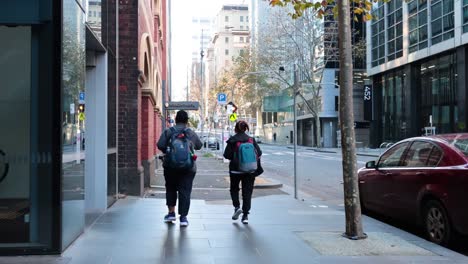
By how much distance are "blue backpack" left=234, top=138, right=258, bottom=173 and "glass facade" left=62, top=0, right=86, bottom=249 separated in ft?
8.04

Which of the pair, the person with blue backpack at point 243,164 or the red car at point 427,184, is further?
the person with blue backpack at point 243,164

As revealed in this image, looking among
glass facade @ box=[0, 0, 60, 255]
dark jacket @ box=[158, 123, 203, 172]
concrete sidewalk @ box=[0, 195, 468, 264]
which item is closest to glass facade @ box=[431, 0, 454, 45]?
concrete sidewalk @ box=[0, 195, 468, 264]

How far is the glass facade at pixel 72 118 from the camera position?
5.88 meters

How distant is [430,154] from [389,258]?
2.18m

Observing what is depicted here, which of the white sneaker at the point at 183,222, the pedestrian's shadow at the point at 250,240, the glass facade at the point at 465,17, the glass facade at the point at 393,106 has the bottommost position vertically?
the pedestrian's shadow at the point at 250,240

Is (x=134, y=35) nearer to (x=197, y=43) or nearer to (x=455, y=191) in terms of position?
(x=455, y=191)

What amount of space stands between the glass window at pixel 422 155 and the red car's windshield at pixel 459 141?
23 cm

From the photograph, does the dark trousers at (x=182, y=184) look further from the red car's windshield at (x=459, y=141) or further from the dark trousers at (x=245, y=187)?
the red car's windshield at (x=459, y=141)

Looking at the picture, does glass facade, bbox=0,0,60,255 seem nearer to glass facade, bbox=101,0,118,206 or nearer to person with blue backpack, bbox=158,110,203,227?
person with blue backpack, bbox=158,110,203,227

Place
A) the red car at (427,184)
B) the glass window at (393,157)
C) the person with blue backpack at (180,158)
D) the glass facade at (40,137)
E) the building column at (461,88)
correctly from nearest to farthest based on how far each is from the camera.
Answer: the glass facade at (40,137), the red car at (427,184), the person with blue backpack at (180,158), the glass window at (393,157), the building column at (461,88)

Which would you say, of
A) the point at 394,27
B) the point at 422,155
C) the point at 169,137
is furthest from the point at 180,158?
the point at 394,27

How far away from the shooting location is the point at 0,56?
250 inches

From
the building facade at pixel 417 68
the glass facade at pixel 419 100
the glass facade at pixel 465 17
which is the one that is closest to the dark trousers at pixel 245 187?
the building facade at pixel 417 68

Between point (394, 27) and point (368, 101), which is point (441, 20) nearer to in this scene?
point (394, 27)
